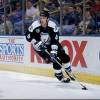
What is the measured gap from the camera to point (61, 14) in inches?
506

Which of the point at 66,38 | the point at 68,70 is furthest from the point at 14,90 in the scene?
the point at 66,38

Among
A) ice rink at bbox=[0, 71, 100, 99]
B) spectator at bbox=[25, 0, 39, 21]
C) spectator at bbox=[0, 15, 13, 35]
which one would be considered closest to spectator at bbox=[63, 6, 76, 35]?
ice rink at bbox=[0, 71, 100, 99]

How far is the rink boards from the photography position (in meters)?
11.4

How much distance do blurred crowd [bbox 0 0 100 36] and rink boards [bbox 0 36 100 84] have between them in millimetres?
261

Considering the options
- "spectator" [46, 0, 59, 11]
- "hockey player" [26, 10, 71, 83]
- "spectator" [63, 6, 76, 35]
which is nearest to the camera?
"hockey player" [26, 10, 71, 83]

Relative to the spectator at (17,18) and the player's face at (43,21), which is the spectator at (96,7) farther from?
the spectator at (17,18)

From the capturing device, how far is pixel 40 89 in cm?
1059

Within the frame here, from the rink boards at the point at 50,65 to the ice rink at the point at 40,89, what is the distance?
318 millimetres

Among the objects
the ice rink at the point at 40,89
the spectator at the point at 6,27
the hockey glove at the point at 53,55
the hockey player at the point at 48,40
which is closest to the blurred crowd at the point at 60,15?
the spectator at the point at 6,27

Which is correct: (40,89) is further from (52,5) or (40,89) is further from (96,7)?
(52,5)

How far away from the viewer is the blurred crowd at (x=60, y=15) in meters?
11.8

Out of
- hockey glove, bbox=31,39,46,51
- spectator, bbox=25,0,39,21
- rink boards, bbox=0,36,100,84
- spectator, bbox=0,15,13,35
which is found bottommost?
rink boards, bbox=0,36,100,84

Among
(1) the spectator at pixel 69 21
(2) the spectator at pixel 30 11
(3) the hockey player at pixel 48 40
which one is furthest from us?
(2) the spectator at pixel 30 11

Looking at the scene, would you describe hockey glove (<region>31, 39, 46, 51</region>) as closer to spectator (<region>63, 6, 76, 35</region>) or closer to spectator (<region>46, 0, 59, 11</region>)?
spectator (<region>63, 6, 76, 35</region>)
